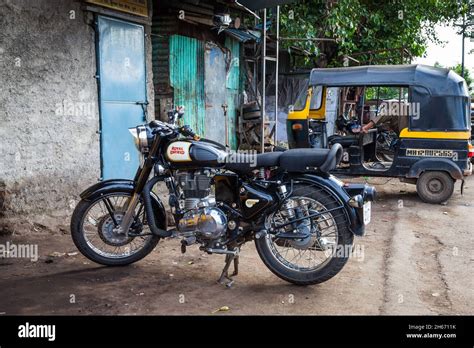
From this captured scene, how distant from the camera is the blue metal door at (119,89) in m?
6.39

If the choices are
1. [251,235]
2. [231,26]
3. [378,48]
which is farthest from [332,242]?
[378,48]

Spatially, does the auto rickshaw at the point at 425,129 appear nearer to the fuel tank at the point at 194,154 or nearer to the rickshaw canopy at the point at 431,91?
the rickshaw canopy at the point at 431,91

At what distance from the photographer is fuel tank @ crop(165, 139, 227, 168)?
397 cm

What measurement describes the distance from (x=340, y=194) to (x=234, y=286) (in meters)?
1.15

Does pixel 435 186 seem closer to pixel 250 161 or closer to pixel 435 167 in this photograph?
pixel 435 167

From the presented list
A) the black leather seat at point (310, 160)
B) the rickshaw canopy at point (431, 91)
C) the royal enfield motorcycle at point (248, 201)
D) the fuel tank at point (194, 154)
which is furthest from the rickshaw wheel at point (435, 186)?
the fuel tank at point (194, 154)

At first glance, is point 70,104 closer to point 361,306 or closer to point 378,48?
point 361,306

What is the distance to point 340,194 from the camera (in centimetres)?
386

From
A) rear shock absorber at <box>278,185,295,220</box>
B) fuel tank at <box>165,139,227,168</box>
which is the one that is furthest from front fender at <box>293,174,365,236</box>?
fuel tank at <box>165,139,227,168</box>

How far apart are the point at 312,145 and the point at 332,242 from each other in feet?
16.7

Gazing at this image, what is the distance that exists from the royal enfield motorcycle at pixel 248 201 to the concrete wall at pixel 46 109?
4.69ft

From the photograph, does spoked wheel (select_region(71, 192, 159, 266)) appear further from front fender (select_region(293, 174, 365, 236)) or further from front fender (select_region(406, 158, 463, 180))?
front fender (select_region(406, 158, 463, 180))

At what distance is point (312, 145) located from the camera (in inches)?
352

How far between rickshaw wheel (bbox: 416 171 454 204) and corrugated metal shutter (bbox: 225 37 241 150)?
197 inches
